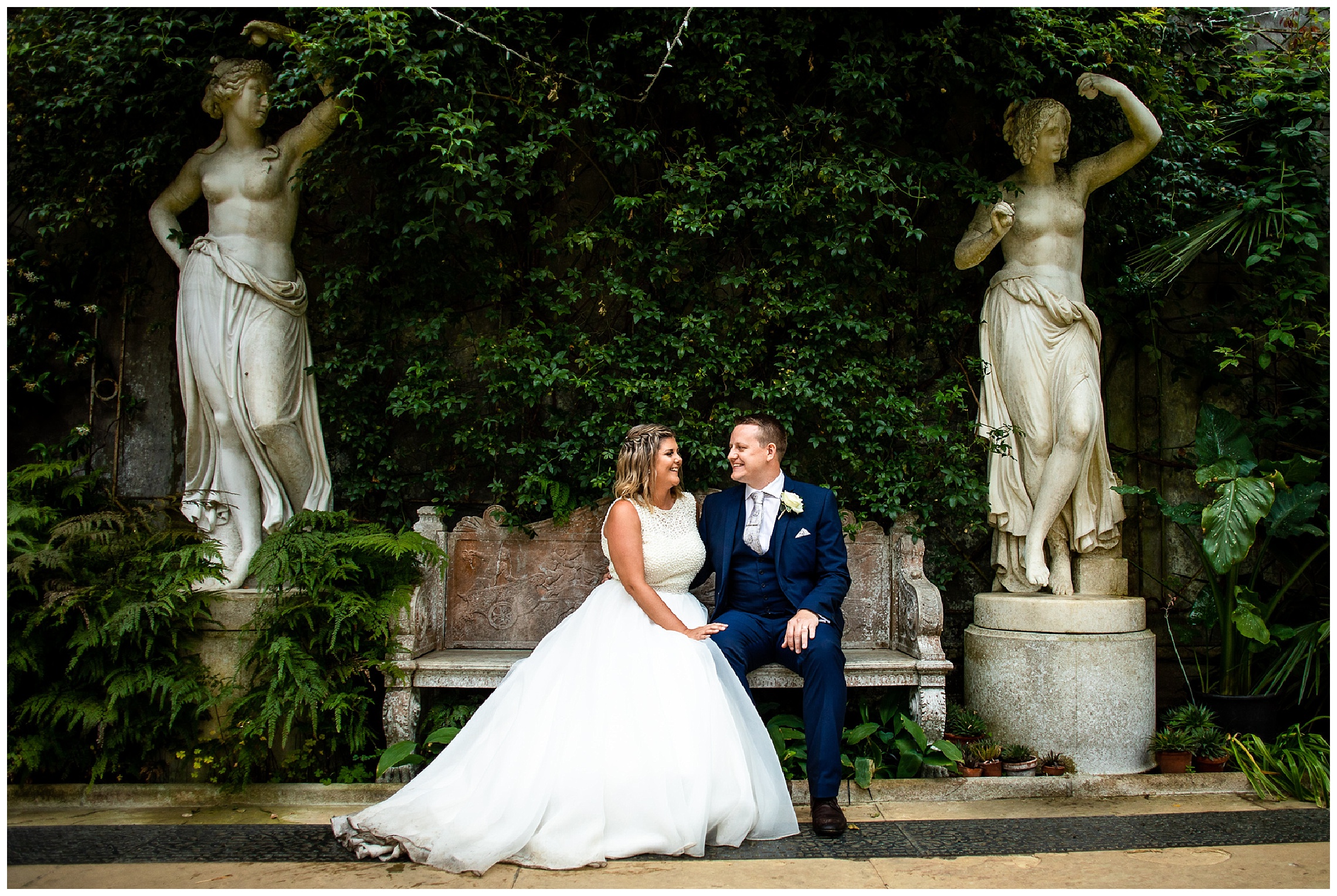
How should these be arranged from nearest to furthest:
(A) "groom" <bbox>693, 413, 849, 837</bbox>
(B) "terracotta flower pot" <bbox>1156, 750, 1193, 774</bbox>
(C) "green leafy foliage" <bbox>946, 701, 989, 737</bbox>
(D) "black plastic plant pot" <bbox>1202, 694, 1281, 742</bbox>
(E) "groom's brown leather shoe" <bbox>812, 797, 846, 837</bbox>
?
(E) "groom's brown leather shoe" <bbox>812, 797, 846, 837</bbox> → (A) "groom" <bbox>693, 413, 849, 837</bbox> → (B) "terracotta flower pot" <bbox>1156, 750, 1193, 774</bbox> → (C) "green leafy foliage" <bbox>946, 701, 989, 737</bbox> → (D) "black plastic plant pot" <bbox>1202, 694, 1281, 742</bbox>

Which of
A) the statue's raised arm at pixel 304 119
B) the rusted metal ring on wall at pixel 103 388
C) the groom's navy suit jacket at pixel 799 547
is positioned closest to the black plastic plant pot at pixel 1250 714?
the groom's navy suit jacket at pixel 799 547

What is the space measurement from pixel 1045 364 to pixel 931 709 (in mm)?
1863

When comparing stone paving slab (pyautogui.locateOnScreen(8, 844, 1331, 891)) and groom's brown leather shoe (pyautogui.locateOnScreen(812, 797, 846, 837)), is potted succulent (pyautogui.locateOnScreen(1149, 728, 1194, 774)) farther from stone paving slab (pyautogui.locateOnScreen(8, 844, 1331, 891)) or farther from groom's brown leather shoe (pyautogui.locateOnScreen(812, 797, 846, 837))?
groom's brown leather shoe (pyautogui.locateOnScreen(812, 797, 846, 837))

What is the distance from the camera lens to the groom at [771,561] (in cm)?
367

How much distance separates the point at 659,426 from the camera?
3.92 meters

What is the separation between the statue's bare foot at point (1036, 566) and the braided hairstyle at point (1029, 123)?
1997 mm

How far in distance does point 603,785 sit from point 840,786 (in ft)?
4.11

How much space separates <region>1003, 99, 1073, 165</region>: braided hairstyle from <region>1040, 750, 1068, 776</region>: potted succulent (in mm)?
2983

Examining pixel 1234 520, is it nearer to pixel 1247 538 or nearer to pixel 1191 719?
pixel 1247 538

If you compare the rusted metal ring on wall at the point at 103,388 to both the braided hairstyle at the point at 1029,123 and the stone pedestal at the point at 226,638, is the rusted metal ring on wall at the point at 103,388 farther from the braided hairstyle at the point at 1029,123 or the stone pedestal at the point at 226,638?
the braided hairstyle at the point at 1029,123

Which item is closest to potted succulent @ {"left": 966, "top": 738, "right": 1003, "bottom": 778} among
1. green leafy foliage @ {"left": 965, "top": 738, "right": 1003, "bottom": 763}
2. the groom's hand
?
green leafy foliage @ {"left": 965, "top": 738, "right": 1003, "bottom": 763}

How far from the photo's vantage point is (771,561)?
12.8ft

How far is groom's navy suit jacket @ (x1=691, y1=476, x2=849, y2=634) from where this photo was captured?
3797 millimetres

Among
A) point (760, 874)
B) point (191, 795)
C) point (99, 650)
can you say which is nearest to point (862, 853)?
point (760, 874)
